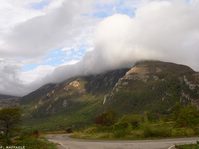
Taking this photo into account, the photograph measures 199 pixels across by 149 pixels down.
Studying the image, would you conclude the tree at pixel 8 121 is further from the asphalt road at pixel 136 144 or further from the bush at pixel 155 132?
the bush at pixel 155 132

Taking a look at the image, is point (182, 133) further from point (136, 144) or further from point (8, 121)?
point (8, 121)

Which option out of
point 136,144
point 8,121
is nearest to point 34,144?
point 8,121

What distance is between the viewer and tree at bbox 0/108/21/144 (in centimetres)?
5009

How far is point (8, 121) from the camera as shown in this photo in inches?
1982

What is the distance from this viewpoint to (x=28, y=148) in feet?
125

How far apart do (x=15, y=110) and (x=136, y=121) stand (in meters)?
34.2

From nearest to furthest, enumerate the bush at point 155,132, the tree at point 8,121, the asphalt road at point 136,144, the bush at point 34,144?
the asphalt road at point 136,144 < the bush at point 34,144 < the tree at point 8,121 < the bush at point 155,132

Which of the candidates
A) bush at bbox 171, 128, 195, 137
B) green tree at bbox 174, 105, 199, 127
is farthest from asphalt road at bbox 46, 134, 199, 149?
green tree at bbox 174, 105, 199, 127

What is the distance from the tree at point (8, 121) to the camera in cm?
5009

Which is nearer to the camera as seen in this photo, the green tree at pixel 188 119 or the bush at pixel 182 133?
the bush at pixel 182 133

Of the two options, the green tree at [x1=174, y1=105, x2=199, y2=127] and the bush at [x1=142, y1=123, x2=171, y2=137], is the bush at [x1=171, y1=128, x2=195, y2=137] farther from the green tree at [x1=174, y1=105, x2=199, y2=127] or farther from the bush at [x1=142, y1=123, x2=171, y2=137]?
the green tree at [x1=174, y1=105, x2=199, y2=127]

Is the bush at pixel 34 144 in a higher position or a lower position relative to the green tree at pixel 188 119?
lower

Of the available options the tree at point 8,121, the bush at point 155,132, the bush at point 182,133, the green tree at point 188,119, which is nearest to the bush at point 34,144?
the tree at point 8,121

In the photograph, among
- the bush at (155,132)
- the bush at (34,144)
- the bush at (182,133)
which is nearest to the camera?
the bush at (34,144)
